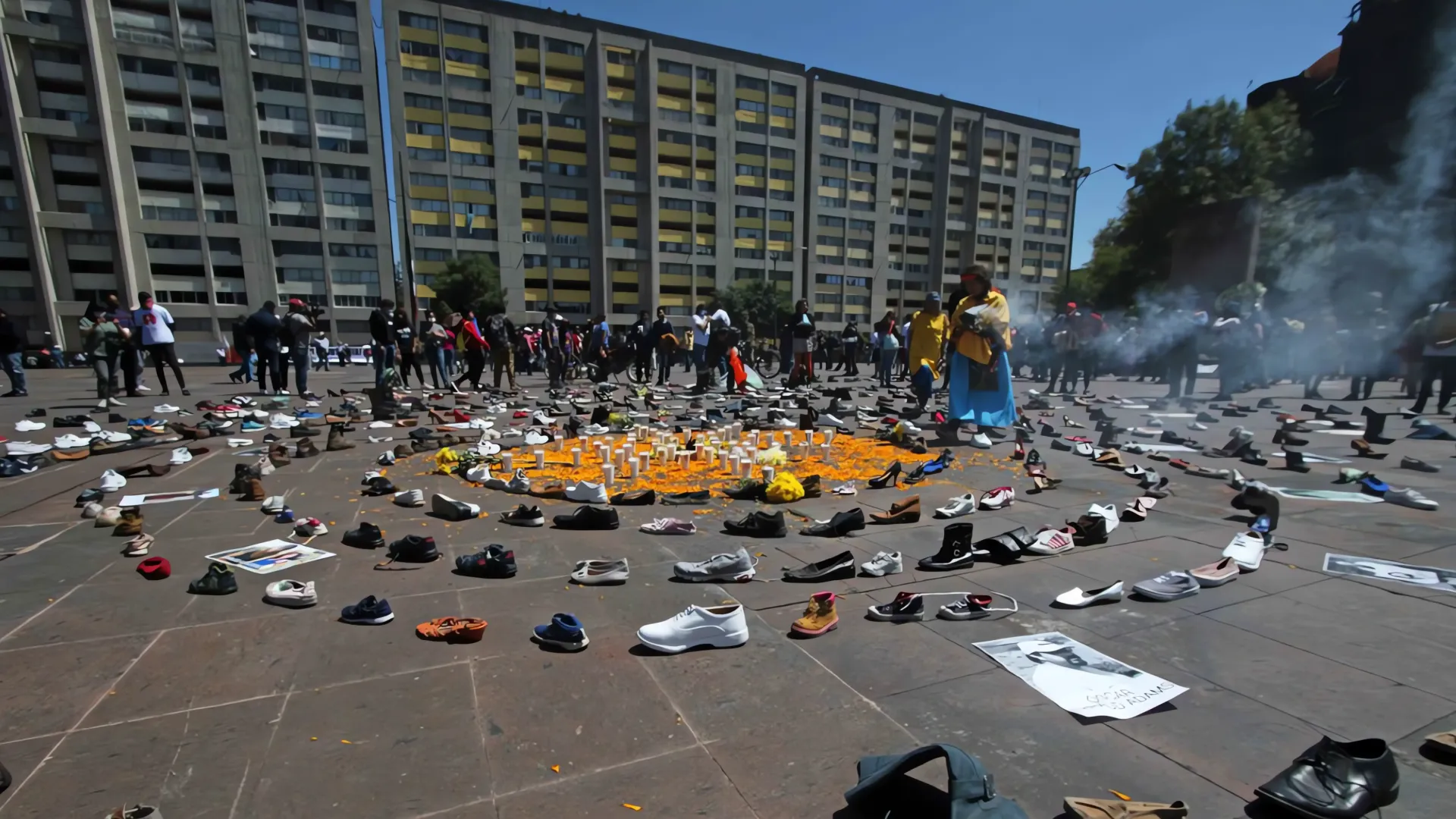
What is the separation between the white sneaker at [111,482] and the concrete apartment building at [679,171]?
48.3 metres

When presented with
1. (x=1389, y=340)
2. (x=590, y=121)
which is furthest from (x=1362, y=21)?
(x=590, y=121)

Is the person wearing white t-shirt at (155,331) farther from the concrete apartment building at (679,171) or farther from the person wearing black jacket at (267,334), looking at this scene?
the concrete apartment building at (679,171)

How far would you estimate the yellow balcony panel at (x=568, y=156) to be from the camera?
5447cm

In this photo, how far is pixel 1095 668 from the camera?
2447 mm

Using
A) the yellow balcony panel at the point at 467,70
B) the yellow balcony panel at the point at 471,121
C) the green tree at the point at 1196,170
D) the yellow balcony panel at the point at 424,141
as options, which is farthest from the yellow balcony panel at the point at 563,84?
the green tree at the point at 1196,170

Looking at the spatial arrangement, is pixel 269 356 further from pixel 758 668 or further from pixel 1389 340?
pixel 1389 340

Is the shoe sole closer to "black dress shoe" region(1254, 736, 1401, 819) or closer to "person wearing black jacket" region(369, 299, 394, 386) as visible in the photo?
"black dress shoe" region(1254, 736, 1401, 819)

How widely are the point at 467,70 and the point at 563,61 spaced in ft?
26.1

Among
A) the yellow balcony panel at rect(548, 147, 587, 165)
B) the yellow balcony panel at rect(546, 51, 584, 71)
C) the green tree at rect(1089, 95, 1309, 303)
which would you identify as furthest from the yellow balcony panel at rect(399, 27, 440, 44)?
the green tree at rect(1089, 95, 1309, 303)

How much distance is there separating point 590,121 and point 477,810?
60.4 meters

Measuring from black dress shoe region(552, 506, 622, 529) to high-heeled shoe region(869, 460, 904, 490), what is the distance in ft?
7.85

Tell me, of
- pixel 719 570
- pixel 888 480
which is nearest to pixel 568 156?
pixel 888 480

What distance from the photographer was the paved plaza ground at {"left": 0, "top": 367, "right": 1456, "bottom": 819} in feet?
5.93

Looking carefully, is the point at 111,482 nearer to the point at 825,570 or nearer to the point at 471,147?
the point at 825,570
